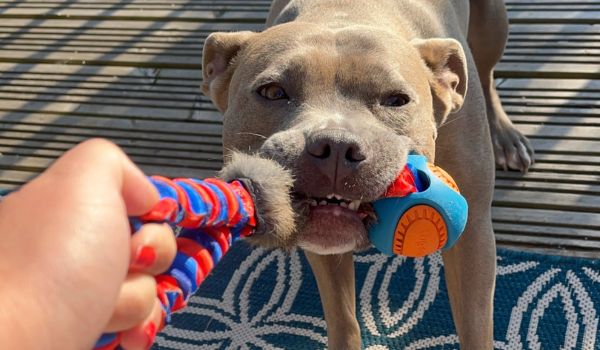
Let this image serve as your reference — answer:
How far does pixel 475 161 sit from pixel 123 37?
2905 millimetres

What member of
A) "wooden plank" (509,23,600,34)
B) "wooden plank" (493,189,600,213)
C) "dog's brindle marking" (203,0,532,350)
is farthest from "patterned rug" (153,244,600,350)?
"wooden plank" (509,23,600,34)

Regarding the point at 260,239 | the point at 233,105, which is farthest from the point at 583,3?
the point at 260,239

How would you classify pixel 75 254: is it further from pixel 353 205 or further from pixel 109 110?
pixel 109 110

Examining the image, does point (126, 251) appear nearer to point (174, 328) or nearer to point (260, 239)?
point (260, 239)

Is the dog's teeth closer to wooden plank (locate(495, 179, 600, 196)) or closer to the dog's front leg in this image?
the dog's front leg

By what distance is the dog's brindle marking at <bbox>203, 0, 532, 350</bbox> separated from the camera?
1.70 metres

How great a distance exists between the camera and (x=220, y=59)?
2.42m

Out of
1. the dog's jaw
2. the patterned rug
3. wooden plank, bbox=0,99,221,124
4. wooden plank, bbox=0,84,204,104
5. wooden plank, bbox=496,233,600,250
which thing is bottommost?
the patterned rug

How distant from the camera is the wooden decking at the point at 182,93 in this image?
3.09 meters

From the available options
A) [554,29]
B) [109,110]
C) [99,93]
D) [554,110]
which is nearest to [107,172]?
[554,110]

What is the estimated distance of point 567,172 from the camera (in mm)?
3152

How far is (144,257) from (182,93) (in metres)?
3.20

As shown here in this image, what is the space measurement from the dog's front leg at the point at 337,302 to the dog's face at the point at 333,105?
24.9 inches

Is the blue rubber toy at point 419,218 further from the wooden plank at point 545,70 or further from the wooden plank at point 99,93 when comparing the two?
the wooden plank at point 99,93
